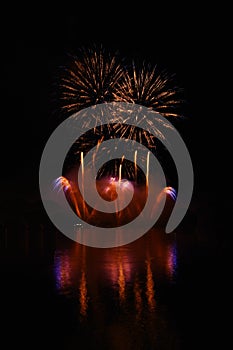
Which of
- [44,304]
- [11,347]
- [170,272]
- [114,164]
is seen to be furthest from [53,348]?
[114,164]

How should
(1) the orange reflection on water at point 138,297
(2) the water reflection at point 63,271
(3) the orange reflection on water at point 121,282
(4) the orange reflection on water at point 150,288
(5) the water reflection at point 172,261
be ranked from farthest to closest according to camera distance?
(5) the water reflection at point 172,261
(2) the water reflection at point 63,271
(3) the orange reflection on water at point 121,282
(4) the orange reflection on water at point 150,288
(1) the orange reflection on water at point 138,297

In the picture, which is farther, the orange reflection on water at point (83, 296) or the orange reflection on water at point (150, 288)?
the orange reflection on water at point (150, 288)

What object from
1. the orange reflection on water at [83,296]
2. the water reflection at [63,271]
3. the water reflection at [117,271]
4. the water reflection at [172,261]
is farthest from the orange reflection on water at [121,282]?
the water reflection at [172,261]

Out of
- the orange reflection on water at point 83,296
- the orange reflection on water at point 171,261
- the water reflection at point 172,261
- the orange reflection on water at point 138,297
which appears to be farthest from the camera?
the orange reflection on water at point 171,261

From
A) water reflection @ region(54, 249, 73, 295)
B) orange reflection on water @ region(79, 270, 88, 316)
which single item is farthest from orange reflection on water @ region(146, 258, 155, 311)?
water reflection @ region(54, 249, 73, 295)

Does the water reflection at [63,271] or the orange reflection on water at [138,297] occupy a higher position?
the water reflection at [63,271]

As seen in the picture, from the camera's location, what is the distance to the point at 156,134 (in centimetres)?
3447

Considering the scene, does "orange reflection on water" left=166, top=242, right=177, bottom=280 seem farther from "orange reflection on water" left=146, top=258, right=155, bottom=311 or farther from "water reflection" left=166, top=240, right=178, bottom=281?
"orange reflection on water" left=146, top=258, right=155, bottom=311

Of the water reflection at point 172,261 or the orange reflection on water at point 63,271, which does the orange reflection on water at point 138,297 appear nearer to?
the water reflection at point 172,261

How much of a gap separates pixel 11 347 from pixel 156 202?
36099 millimetres

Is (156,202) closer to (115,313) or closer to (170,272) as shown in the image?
(170,272)

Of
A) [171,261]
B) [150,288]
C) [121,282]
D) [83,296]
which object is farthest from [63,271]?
[83,296]

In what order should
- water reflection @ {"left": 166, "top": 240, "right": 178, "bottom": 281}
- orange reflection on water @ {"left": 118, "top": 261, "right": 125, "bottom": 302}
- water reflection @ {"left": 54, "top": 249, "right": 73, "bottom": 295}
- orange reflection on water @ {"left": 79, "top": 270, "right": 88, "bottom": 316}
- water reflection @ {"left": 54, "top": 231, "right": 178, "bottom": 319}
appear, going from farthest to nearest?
water reflection @ {"left": 166, "top": 240, "right": 178, "bottom": 281} → water reflection @ {"left": 54, "top": 249, "right": 73, "bottom": 295} → orange reflection on water @ {"left": 118, "top": 261, "right": 125, "bottom": 302} → water reflection @ {"left": 54, "top": 231, "right": 178, "bottom": 319} → orange reflection on water @ {"left": 79, "top": 270, "right": 88, "bottom": 316}

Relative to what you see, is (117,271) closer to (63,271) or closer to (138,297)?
(63,271)
